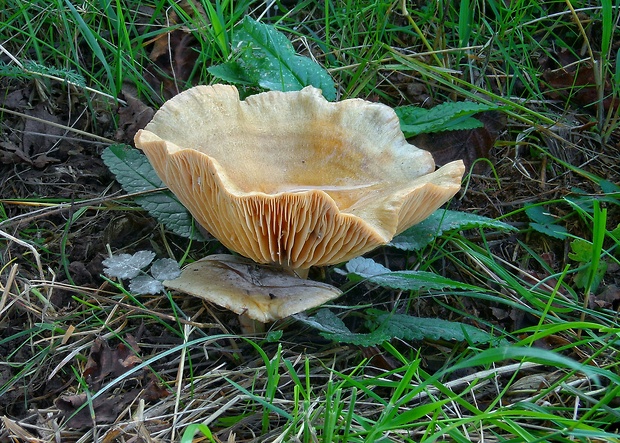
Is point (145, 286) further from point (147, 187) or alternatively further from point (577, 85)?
point (577, 85)

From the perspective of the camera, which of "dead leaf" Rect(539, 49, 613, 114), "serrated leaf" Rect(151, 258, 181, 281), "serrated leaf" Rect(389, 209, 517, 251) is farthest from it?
"dead leaf" Rect(539, 49, 613, 114)

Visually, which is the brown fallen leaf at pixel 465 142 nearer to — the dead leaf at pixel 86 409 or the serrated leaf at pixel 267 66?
the serrated leaf at pixel 267 66

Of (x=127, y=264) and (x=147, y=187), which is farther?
(x=147, y=187)

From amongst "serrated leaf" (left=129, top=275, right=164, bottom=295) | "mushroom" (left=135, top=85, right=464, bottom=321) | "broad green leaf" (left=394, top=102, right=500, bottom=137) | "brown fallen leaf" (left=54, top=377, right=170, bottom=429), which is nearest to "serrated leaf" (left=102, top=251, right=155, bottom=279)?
"serrated leaf" (left=129, top=275, right=164, bottom=295)

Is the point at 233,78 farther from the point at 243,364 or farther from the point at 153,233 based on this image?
the point at 243,364

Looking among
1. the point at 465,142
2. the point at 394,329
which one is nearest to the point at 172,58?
the point at 465,142

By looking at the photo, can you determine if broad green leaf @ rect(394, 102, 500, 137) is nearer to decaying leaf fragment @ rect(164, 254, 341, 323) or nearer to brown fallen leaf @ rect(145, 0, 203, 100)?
decaying leaf fragment @ rect(164, 254, 341, 323)
